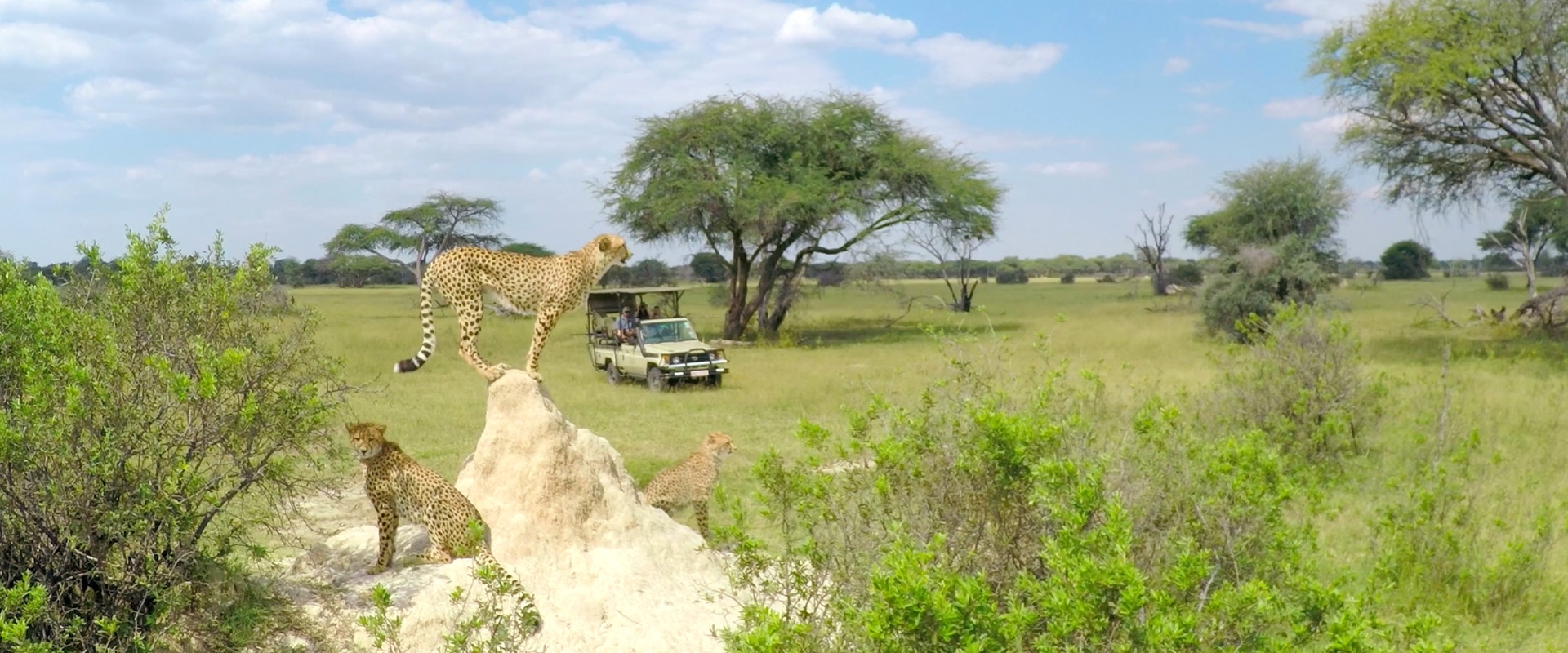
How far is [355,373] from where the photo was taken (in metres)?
19.1

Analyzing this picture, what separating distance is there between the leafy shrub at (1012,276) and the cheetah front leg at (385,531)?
248ft

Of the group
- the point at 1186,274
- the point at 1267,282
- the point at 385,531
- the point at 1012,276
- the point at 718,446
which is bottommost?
the point at 385,531

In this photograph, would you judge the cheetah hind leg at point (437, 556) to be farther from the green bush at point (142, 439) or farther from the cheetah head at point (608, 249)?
the cheetah head at point (608, 249)

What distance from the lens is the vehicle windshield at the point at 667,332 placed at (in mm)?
17141

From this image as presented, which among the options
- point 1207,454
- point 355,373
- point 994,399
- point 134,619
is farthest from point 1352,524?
point 355,373

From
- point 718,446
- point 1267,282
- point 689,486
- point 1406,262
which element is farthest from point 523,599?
point 1406,262

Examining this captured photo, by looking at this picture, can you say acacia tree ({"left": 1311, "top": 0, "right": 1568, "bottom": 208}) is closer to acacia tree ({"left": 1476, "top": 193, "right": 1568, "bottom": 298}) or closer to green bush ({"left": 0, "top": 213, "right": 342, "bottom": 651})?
acacia tree ({"left": 1476, "top": 193, "right": 1568, "bottom": 298})

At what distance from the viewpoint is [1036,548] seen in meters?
4.33

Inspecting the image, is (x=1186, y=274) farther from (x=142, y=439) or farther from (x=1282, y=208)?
(x=142, y=439)

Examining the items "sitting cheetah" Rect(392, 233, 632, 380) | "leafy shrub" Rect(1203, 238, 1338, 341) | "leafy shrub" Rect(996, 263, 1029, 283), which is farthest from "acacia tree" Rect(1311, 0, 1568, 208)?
"leafy shrub" Rect(996, 263, 1029, 283)

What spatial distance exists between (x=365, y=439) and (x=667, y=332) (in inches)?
458

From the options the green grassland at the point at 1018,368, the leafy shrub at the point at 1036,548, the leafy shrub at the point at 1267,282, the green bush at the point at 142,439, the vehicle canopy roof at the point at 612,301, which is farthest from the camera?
the leafy shrub at the point at 1267,282

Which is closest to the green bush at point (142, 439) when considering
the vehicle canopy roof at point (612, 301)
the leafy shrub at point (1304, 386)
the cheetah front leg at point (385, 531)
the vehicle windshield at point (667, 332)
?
the cheetah front leg at point (385, 531)

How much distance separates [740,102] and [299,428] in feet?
82.5
